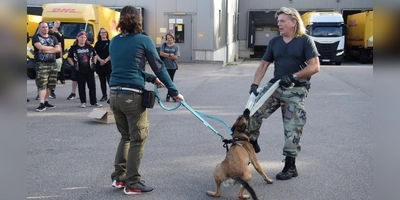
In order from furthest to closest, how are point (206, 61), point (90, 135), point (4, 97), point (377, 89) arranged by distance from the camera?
point (206, 61) < point (90, 135) < point (377, 89) < point (4, 97)

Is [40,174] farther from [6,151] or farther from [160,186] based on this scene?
[6,151]

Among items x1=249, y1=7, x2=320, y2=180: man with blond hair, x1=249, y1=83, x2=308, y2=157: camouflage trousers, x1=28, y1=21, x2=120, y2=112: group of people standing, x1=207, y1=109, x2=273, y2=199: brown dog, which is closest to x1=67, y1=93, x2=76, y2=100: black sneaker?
x1=28, y1=21, x2=120, y2=112: group of people standing

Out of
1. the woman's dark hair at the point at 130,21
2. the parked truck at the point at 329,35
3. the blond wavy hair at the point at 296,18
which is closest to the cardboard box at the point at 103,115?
the woman's dark hair at the point at 130,21

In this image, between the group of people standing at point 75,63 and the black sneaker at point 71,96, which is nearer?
the group of people standing at point 75,63

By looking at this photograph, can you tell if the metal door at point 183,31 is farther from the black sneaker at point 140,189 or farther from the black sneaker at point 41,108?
the black sneaker at point 140,189

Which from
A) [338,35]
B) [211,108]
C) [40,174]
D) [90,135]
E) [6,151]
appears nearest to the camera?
[6,151]

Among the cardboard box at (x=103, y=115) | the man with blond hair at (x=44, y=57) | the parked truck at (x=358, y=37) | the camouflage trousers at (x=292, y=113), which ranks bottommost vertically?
the cardboard box at (x=103, y=115)

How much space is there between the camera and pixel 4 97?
5.02ft

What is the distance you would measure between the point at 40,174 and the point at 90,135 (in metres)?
2.01

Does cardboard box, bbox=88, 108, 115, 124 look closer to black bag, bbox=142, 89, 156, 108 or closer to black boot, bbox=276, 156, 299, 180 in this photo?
black bag, bbox=142, 89, 156, 108

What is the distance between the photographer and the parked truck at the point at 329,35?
84.9 ft

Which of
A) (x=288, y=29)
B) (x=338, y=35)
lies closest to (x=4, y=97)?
(x=288, y=29)

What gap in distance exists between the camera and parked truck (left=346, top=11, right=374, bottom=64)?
→ 25.5m

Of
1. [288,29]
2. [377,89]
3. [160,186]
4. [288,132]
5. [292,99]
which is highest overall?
[288,29]
